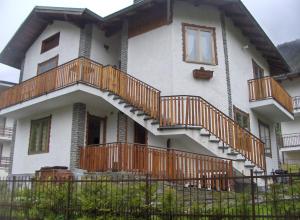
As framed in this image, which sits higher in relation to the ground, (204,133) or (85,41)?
(85,41)

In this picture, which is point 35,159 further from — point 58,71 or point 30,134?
point 58,71

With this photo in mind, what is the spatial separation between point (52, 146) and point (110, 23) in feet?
20.1

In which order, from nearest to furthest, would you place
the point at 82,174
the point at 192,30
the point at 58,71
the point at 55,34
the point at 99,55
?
1. the point at 82,174
2. the point at 58,71
3. the point at 192,30
4. the point at 99,55
5. the point at 55,34

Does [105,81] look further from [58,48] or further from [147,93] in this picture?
[58,48]

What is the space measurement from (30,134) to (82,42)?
201 inches

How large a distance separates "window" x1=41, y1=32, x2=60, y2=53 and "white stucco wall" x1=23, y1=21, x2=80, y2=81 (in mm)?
180

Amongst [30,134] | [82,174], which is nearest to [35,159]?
[30,134]

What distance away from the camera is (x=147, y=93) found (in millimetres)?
13680

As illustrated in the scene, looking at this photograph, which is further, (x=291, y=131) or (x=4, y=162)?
(x=4, y=162)

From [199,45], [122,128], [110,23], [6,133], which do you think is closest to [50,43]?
[110,23]

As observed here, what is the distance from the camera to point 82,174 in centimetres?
1310

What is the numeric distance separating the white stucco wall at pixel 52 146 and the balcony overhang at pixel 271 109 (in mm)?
8667

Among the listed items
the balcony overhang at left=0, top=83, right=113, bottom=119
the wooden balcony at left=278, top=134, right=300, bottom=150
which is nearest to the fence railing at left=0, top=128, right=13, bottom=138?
the balcony overhang at left=0, top=83, right=113, bottom=119

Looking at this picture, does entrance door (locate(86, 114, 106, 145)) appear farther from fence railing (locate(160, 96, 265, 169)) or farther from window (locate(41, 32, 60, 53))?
window (locate(41, 32, 60, 53))
